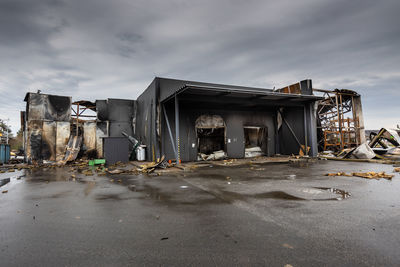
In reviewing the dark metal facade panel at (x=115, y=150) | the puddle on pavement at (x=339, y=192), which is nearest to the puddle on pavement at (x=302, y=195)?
the puddle on pavement at (x=339, y=192)

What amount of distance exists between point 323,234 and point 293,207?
1.20m

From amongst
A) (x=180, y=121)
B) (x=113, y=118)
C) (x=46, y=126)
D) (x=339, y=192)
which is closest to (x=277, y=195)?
(x=339, y=192)

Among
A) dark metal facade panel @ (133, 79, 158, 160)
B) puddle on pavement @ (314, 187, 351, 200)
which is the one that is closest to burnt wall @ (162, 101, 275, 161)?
dark metal facade panel @ (133, 79, 158, 160)

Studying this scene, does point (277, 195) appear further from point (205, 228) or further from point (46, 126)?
point (46, 126)

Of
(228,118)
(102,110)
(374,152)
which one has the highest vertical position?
(102,110)

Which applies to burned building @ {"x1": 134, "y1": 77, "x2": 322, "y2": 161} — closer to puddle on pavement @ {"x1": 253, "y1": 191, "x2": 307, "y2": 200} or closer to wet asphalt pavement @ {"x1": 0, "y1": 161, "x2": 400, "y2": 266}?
puddle on pavement @ {"x1": 253, "y1": 191, "x2": 307, "y2": 200}

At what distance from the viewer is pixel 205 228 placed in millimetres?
3037

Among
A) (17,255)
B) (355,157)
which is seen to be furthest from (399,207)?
(355,157)

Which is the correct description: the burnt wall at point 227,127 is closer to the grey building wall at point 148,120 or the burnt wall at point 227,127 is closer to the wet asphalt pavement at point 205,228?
the grey building wall at point 148,120

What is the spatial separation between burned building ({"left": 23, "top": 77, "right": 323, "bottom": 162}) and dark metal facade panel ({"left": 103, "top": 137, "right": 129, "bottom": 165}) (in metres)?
1.72

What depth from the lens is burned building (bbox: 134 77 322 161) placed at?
43.5ft

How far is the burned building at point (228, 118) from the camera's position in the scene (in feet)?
43.5

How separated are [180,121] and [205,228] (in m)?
11.6

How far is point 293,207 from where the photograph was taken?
155 inches
